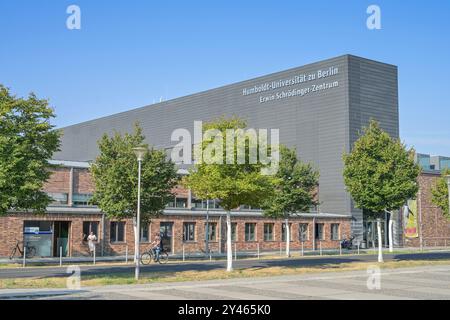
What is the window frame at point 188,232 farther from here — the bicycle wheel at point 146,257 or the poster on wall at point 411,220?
the poster on wall at point 411,220

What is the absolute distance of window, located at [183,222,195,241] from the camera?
49.0m

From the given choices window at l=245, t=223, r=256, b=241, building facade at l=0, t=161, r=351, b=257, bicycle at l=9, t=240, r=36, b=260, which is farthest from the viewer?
window at l=245, t=223, r=256, b=241

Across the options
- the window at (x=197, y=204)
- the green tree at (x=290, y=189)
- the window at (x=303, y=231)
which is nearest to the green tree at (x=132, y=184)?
the green tree at (x=290, y=189)

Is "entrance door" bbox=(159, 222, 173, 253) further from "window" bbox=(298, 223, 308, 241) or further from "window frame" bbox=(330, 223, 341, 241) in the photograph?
"window frame" bbox=(330, 223, 341, 241)

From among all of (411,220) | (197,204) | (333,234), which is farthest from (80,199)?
(411,220)

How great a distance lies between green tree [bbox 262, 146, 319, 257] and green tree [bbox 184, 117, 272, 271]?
668 inches

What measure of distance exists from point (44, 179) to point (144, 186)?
44.5 feet

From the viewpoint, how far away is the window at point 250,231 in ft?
173

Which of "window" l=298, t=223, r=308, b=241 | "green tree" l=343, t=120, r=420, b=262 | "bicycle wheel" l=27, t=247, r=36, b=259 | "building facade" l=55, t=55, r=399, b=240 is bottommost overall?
"bicycle wheel" l=27, t=247, r=36, b=259

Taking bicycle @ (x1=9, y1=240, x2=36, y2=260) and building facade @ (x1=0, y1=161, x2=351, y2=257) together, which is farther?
building facade @ (x1=0, y1=161, x2=351, y2=257)

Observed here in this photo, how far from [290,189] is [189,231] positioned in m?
10.6

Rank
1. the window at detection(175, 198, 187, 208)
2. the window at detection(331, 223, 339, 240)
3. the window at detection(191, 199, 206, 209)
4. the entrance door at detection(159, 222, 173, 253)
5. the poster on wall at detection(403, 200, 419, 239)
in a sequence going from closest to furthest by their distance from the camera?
the entrance door at detection(159, 222, 173, 253) → the window at detection(175, 198, 187, 208) → the window at detection(191, 199, 206, 209) → the window at detection(331, 223, 339, 240) → the poster on wall at detection(403, 200, 419, 239)

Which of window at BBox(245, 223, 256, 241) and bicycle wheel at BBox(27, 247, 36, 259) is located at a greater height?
window at BBox(245, 223, 256, 241)

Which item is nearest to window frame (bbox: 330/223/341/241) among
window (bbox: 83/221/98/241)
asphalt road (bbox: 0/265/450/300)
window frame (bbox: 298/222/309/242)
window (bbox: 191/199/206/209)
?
window frame (bbox: 298/222/309/242)
